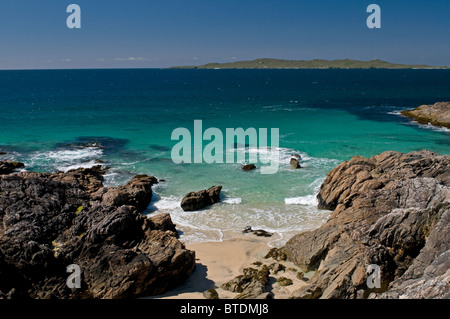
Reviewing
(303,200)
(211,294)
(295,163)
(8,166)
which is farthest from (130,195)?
(295,163)

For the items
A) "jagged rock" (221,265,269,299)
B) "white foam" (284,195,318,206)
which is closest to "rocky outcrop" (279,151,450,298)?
"jagged rock" (221,265,269,299)

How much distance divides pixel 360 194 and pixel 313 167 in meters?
15.5

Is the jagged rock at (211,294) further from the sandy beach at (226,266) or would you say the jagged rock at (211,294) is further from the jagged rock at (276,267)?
the jagged rock at (276,267)

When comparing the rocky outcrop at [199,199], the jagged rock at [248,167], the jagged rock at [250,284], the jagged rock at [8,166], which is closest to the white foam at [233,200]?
the rocky outcrop at [199,199]

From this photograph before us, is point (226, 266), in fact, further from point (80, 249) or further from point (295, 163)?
point (295, 163)

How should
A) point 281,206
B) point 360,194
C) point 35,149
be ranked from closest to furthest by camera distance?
point 360,194 → point 281,206 → point 35,149

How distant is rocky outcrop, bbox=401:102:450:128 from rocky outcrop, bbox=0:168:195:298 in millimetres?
58889

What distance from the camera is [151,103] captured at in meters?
98.6

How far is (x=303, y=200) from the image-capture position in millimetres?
30641

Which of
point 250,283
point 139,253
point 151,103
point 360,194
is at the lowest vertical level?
point 250,283

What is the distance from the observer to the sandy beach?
692 inches

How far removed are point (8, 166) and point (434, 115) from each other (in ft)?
223
